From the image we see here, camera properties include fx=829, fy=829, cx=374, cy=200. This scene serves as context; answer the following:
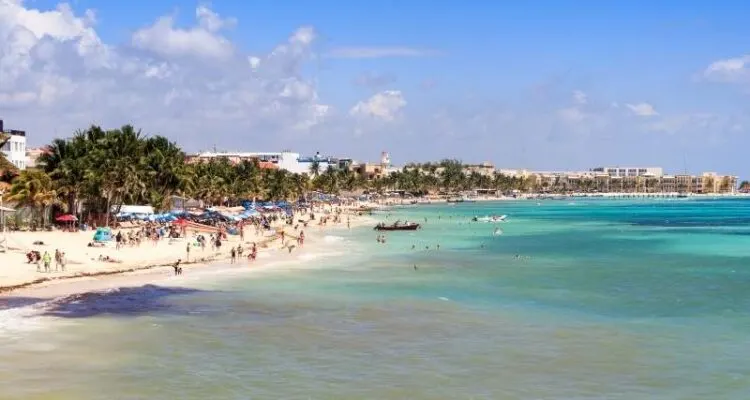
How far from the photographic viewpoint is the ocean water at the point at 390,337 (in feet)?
65.5

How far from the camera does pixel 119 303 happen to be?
30.9 metres

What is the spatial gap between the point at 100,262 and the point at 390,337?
22.5 m

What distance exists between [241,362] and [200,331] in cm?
433

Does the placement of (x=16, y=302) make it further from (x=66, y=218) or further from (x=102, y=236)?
(x=66, y=218)

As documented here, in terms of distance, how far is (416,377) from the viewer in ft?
68.4

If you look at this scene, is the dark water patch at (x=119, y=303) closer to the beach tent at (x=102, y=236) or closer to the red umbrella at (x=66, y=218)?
the beach tent at (x=102, y=236)

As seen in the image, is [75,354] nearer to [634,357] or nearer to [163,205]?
[634,357]

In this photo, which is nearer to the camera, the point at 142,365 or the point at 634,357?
the point at 142,365

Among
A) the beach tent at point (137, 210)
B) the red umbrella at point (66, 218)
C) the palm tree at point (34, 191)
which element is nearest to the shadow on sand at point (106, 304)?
the palm tree at point (34, 191)

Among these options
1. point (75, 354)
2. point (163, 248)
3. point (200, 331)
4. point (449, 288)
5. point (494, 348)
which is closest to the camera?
point (75, 354)

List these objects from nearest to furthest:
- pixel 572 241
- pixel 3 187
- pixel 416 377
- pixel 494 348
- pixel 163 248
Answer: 1. pixel 416 377
2. pixel 494 348
3. pixel 163 248
4. pixel 3 187
5. pixel 572 241

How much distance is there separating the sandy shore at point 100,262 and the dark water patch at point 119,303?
1343mm

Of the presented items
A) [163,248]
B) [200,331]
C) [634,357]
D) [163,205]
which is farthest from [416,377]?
[163,205]

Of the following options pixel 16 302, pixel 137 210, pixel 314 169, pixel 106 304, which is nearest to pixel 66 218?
pixel 137 210
